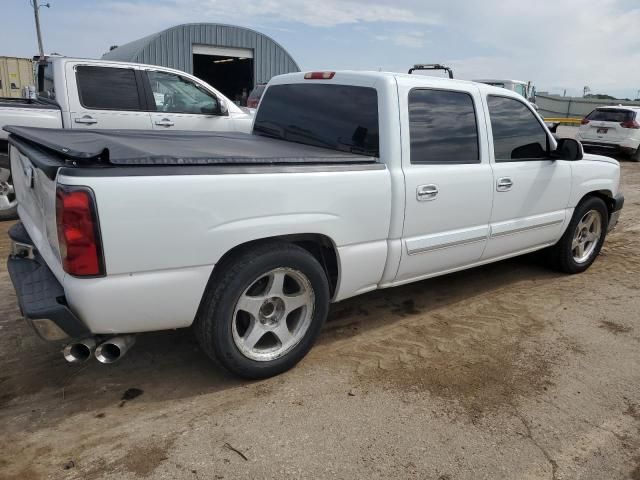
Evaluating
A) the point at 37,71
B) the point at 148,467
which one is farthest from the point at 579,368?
the point at 37,71

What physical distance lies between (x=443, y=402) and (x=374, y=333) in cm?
92

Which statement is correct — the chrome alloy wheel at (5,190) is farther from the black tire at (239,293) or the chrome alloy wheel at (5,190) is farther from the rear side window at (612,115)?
the rear side window at (612,115)

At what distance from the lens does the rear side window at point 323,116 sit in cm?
350

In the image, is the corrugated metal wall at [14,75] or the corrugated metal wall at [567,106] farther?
the corrugated metal wall at [567,106]

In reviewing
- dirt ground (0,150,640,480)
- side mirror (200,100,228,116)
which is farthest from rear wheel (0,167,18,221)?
dirt ground (0,150,640,480)

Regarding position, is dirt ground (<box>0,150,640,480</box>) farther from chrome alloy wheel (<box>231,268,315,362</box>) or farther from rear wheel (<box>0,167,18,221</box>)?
rear wheel (<box>0,167,18,221</box>)

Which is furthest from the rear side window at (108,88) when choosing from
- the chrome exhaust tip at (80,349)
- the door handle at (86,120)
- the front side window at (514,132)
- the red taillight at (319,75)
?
the chrome exhaust tip at (80,349)

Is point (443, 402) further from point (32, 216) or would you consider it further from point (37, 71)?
point (37, 71)

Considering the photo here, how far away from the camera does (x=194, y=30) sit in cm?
2023

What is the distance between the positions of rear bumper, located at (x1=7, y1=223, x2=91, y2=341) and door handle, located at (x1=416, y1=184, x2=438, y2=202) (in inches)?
83.9

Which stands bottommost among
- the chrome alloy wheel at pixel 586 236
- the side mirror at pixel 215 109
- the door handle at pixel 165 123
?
the chrome alloy wheel at pixel 586 236

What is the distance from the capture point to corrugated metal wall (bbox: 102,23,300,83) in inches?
780

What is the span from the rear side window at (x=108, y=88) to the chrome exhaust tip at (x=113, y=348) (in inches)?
195

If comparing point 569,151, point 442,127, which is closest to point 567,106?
point 569,151
